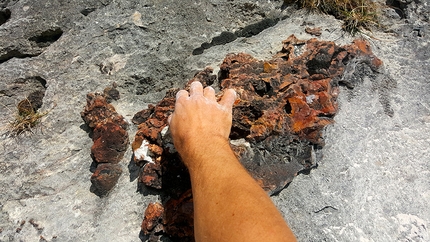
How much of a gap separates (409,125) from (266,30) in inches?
45.8

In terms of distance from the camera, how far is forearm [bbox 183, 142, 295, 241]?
55.7 inches

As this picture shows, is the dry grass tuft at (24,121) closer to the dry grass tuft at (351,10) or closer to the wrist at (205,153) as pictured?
the wrist at (205,153)

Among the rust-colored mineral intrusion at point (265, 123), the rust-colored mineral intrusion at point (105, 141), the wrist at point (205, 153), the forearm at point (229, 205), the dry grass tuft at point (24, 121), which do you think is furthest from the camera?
the dry grass tuft at point (24, 121)

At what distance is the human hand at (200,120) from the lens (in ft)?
6.14

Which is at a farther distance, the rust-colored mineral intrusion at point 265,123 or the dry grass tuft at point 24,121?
the dry grass tuft at point 24,121

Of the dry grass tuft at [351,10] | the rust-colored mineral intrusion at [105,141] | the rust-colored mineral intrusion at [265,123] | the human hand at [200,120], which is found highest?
the dry grass tuft at [351,10]

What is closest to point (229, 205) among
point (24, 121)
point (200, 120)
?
point (200, 120)

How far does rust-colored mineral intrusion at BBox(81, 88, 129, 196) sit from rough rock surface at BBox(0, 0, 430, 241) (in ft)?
0.22

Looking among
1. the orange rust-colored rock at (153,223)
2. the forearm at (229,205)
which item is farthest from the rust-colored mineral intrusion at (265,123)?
the forearm at (229,205)

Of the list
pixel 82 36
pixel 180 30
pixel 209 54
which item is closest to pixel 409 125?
pixel 209 54

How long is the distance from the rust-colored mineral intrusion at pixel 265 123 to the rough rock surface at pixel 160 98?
0.39ft

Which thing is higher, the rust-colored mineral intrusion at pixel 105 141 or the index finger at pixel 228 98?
the index finger at pixel 228 98

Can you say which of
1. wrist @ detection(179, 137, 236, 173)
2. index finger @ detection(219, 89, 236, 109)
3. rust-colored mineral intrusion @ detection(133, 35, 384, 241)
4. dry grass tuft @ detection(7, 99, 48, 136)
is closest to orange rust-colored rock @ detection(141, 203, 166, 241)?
rust-colored mineral intrusion @ detection(133, 35, 384, 241)

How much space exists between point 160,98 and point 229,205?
121 cm
